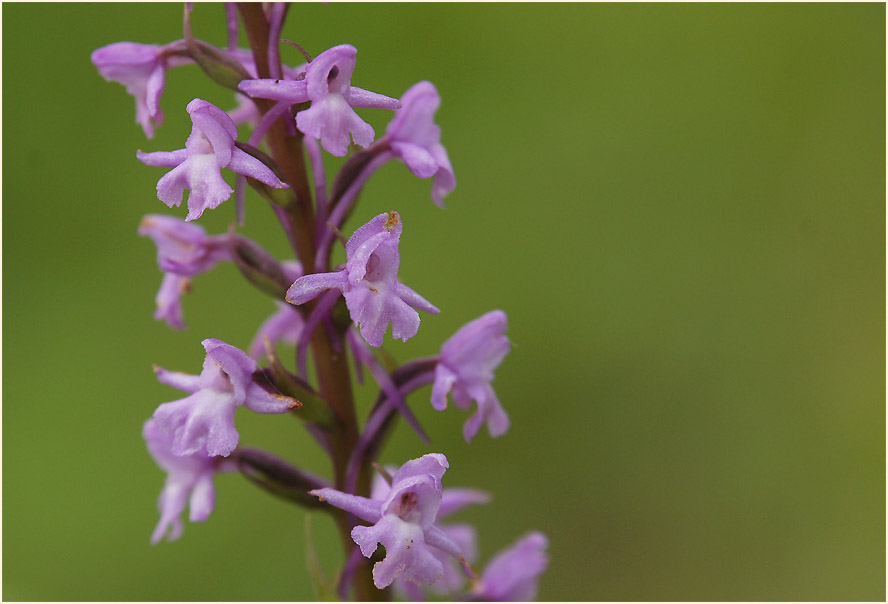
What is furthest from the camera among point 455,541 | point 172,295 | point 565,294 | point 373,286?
point 565,294

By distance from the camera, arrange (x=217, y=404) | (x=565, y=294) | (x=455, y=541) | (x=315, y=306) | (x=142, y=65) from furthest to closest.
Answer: (x=565, y=294) < (x=455, y=541) < (x=142, y=65) < (x=315, y=306) < (x=217, y=404)

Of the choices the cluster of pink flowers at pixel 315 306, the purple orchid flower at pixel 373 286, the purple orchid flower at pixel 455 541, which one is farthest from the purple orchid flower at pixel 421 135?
the purple orchid flower at pixel 455 541

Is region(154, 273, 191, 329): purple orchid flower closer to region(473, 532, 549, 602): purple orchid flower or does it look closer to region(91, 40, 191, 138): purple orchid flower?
region(91, 40, 191, 138): purple orchid flower

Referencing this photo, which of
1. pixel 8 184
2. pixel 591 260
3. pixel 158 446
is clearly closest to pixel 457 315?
pixel 591 260

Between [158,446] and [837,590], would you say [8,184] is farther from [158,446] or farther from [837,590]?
[837,590]

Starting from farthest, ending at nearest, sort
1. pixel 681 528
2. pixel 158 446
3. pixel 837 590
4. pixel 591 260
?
pixel 591 260, pixel 681 528, pixel 837 590, pixel 158 446

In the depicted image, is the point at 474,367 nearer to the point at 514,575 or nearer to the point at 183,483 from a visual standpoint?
the point at 514,575

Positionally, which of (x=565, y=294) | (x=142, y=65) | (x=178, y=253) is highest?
(x=565, y=294)

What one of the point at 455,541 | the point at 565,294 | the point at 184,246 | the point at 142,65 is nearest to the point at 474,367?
the point at 455,541
